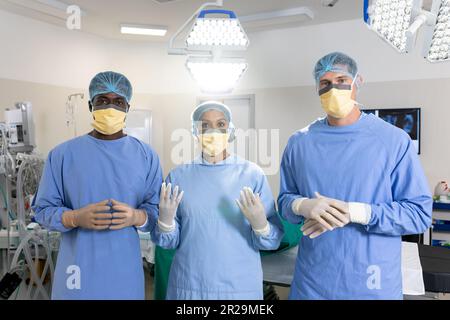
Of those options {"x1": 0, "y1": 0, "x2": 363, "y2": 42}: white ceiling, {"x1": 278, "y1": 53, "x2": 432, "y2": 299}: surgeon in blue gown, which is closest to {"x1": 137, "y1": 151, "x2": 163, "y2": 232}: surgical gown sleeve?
{"x1": 278, "y1": 53, "x2": 432, "y2": 299}: surgeon in blue gown

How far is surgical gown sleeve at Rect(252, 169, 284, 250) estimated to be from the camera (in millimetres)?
1296

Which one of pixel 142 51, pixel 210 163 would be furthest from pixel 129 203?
pixel 142 51

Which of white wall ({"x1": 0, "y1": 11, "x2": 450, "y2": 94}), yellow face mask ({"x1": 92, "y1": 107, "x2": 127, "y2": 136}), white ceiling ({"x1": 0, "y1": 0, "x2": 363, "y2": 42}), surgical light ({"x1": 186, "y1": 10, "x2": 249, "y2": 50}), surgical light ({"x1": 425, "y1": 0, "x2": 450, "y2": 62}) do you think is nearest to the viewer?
surgical light ({"x1": 425, "y1": 0, "x2": 450, "y2": 62})

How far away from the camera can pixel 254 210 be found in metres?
1.24

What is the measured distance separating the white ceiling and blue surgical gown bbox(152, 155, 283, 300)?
2.39 meters

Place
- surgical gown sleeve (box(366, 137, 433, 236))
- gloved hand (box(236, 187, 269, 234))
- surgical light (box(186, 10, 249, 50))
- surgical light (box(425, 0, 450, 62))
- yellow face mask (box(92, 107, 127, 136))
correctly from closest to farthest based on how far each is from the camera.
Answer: surgical light (box(425, 0, 450, 62)) → surgical gown sleeve (box(366, 137, 433, 236)) → gloved hand (box(236, 187, 269, 234)) → yellow face mask (box(92, 107, 127, 136)) → surgical light (box(186, 10, 249, 50))

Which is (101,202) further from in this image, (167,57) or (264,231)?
(167,57)

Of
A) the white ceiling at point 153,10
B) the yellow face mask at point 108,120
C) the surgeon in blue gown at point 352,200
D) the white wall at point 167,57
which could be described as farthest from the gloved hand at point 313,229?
the white wall at point 167,57

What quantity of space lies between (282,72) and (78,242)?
10.8ft

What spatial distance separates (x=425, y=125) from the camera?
11.5 feet

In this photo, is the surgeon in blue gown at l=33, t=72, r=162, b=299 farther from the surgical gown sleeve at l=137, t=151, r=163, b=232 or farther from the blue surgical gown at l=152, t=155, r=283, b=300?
the blue surgical gown at l=152, t=155, r=283, b=300

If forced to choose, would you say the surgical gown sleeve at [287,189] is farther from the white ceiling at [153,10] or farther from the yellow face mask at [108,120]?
the white ceiling at [153,10]

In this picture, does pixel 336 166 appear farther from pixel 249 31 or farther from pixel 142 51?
pixel 142 51

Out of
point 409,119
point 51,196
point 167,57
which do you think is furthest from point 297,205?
point 167,57
